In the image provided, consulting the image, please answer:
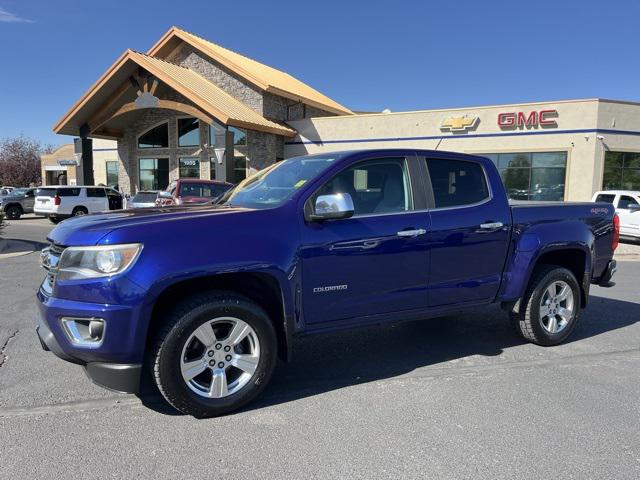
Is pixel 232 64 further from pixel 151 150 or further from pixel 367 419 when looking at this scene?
pixel 367 419

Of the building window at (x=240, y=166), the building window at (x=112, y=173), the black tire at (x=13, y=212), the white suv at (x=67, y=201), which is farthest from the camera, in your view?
the building window at (x=112, y=173)

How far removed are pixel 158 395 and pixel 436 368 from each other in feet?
7.69

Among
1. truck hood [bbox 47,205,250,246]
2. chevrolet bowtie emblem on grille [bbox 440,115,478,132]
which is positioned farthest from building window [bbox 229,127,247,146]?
truck hood [bbox 47,205,250,246]

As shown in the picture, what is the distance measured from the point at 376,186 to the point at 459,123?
19.9 meters

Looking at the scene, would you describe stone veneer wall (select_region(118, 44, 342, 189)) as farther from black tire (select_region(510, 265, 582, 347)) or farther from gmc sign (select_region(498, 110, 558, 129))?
black tire (select_region(510, 265, 582, 347))

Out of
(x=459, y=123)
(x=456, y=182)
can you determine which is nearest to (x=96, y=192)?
(x=459, y=123)

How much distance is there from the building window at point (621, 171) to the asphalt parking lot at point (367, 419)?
18307 mm

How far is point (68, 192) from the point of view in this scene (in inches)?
874

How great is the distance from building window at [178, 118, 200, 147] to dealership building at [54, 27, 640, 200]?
0.20ft

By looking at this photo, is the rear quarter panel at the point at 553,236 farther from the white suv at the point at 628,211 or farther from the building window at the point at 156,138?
the building window at the point at 156,138

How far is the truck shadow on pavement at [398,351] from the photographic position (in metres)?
4.13

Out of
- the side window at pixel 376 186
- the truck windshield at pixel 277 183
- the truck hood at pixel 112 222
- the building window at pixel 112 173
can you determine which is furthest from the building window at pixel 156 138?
the side window at pixel 376 186

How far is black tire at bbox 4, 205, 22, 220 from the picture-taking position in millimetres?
24702

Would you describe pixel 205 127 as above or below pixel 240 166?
above
